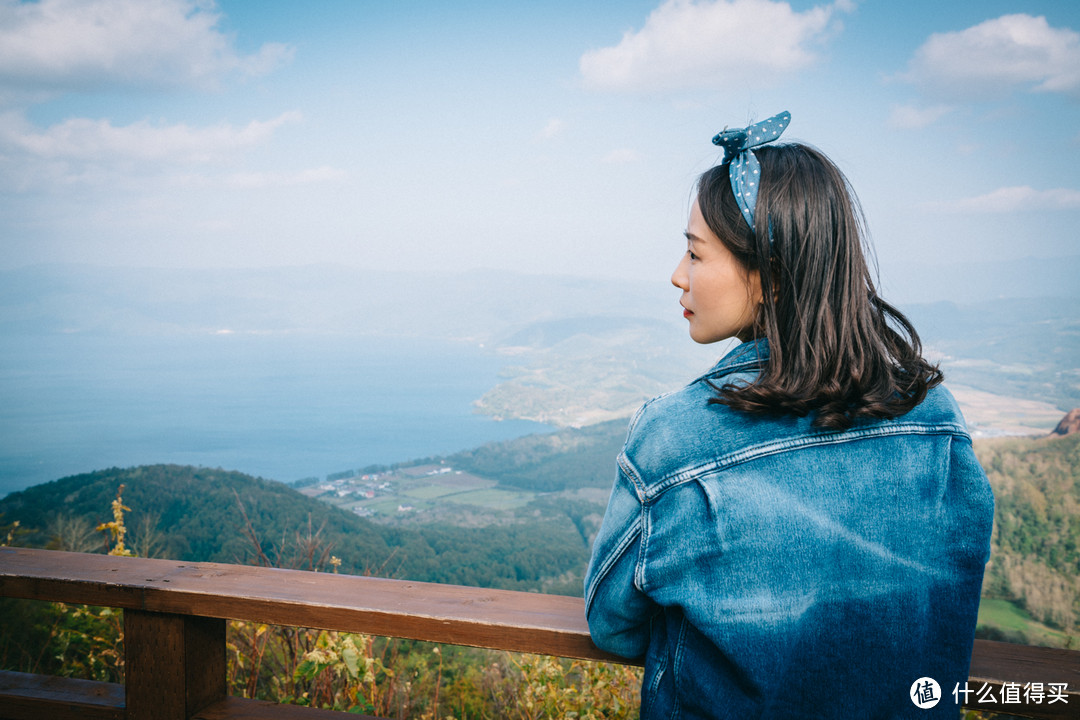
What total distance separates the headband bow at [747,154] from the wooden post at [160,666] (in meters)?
1.12

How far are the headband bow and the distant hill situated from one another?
158 inches

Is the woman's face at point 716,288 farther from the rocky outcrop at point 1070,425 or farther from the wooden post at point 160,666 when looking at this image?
the rocky outcrop at point 1070,425

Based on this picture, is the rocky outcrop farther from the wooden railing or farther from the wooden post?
the wooden post

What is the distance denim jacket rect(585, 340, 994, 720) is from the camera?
67 cm

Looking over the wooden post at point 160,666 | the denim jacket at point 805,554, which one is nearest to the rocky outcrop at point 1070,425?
the denim jacket at point 805,554

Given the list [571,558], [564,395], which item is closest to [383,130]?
[564,395]

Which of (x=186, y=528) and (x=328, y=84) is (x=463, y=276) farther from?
(x=186, y=528)

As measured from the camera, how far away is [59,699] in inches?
43.5

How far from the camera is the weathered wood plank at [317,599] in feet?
3.06

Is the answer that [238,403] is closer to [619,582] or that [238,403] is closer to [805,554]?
[619,582]

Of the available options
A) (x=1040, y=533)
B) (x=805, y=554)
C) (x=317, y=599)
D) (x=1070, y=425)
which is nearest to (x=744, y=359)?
(x=805, y=554)

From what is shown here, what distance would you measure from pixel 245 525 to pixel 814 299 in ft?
14.8

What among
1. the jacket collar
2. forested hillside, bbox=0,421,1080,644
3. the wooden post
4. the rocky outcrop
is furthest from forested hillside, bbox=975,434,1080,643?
the wooden post

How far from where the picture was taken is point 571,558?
22.0ft
